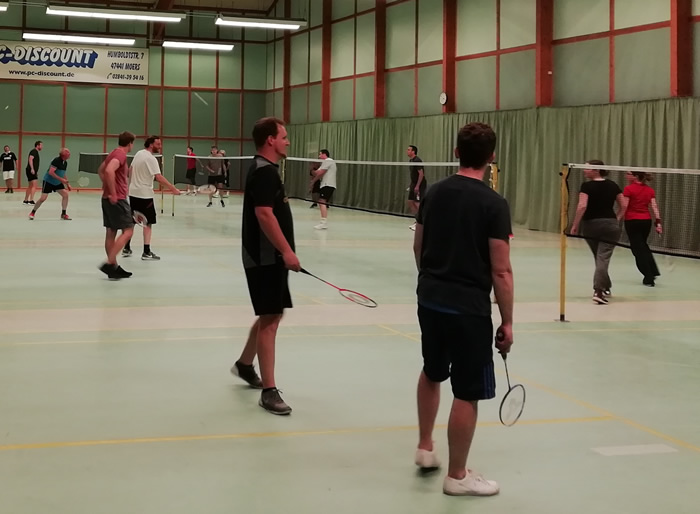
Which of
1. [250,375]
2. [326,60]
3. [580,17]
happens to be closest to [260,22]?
[326,60]

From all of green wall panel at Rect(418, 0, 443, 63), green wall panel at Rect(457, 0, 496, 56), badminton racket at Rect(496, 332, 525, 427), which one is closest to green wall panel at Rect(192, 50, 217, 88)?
green wall panel at Rect(418, 0, 443, 63)

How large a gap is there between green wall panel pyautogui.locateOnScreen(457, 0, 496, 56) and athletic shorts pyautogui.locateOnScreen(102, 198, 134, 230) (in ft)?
53.3

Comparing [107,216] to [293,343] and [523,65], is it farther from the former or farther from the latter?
[523,65]

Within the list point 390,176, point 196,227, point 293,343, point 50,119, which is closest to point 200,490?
point 293,343

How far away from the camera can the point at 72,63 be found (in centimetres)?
4216

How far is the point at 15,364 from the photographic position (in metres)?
7.46

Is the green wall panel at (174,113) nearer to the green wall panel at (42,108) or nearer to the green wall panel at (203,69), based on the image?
the green wall panel at (203,69)

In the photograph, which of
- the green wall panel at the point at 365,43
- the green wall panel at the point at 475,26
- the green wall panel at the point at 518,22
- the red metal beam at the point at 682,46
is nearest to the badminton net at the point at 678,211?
the red metal beam at the point at 682,46

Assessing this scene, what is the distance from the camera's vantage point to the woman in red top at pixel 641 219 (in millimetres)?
12992

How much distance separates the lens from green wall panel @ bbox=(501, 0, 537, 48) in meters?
25.0

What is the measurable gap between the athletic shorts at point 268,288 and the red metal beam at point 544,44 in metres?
19.6

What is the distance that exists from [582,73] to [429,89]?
762cm

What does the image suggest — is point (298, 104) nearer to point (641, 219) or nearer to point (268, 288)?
point (641, 219)

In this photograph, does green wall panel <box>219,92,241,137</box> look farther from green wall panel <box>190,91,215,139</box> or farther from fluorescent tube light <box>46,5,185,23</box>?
fluorescent tube light <box>46,5,185,23</box>
